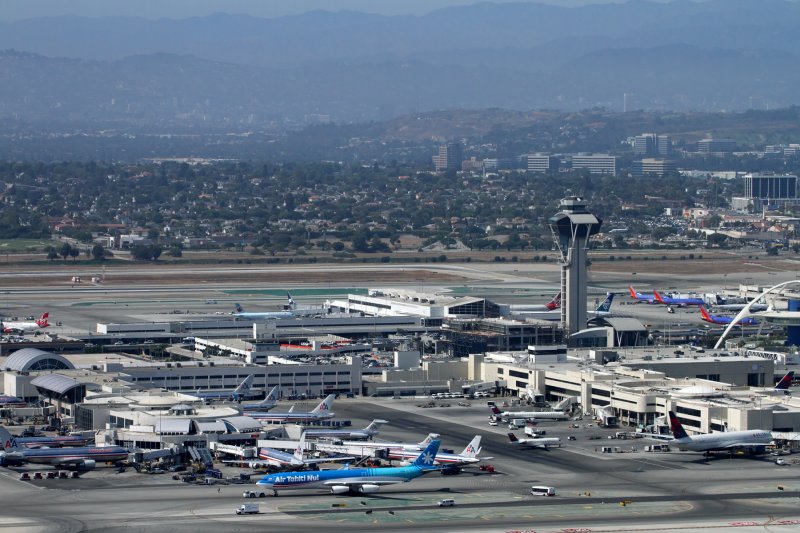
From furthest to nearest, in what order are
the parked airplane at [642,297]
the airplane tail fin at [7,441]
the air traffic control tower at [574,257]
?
the parked airplane at [642,297] < the air traffic control tower at [574,257] < the airplane tail fin at [7,441]

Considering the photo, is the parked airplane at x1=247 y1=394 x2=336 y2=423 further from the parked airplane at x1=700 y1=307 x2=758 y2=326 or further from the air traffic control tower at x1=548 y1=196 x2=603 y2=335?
the parked airplane at x1=700 y1=307 x2=758 y2=326

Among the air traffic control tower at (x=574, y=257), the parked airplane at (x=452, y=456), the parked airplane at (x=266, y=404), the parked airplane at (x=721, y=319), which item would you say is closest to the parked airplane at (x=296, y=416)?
the parked airplane at (x=266, y=404)

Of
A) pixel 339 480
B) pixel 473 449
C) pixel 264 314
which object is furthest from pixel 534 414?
pixel 264 314

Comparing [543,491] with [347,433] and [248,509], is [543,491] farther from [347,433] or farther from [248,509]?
[347,433]

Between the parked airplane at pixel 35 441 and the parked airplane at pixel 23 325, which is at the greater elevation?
the parked airplane at pixel 35 441

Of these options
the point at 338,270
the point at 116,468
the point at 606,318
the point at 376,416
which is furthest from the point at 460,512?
the point at 338,270

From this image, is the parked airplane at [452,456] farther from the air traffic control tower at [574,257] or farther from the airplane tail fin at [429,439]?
the air traffic control tower at [574,257]
